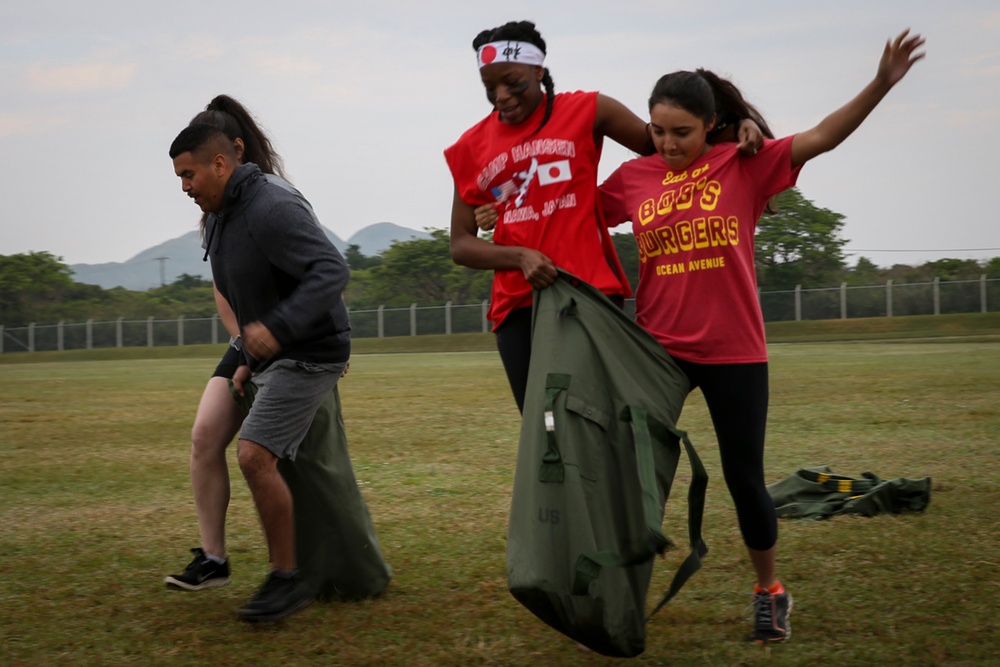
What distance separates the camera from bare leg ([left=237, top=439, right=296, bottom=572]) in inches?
159

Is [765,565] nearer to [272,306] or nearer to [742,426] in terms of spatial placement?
[742,426]

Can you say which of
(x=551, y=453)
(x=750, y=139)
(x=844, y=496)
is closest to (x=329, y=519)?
(x=551, y=453)

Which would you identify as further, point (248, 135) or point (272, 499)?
point (248, 135)

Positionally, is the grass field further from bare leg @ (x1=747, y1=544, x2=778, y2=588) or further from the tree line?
the tree line

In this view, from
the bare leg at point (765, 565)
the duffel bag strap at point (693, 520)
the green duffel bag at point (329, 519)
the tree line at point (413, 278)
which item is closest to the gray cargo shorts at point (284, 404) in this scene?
the green duffel bag at point (329, 519)

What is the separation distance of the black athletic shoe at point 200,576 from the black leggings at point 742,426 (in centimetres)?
210

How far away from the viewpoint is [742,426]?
12.0 feet

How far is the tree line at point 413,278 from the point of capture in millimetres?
55906

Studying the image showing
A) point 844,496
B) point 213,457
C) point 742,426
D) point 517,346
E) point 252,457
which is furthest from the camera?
point 844,496

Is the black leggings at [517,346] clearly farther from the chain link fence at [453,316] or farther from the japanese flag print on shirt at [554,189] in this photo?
the chain link fence at [453,316]

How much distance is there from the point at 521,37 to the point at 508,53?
85 millimetres

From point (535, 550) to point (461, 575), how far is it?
5.47 ft

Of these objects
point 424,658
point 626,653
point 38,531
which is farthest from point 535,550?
point 38,531

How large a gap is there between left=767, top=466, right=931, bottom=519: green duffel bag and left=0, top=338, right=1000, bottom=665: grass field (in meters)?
0.12
